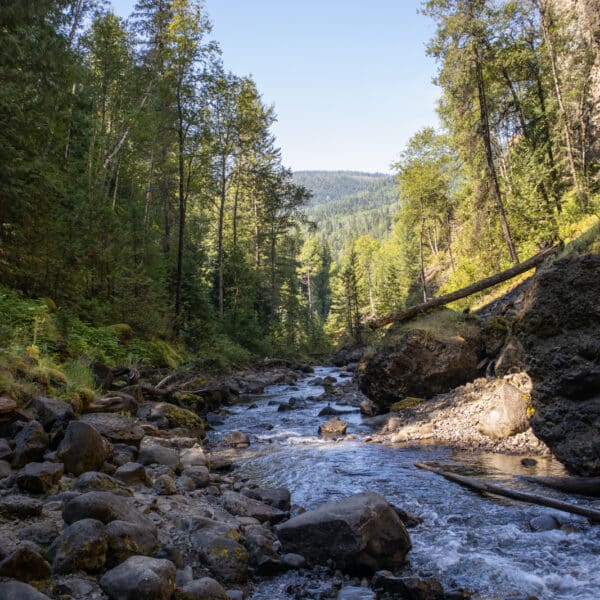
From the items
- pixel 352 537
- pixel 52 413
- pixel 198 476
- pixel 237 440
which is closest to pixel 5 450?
pixel 52 413

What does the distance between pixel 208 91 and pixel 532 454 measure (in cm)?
2165

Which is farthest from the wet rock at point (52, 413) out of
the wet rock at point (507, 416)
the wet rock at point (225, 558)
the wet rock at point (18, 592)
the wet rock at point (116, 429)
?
the wet rock at point (507, 416)

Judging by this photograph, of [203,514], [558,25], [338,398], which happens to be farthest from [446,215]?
[203,514]

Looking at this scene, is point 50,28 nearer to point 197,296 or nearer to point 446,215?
point 197,296

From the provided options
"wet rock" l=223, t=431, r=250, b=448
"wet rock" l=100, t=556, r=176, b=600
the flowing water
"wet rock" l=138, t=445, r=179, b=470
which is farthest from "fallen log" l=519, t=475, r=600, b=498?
"wet rock" l=223, t=431, r=250, b=448

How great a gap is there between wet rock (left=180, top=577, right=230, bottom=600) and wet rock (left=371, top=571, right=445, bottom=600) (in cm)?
146

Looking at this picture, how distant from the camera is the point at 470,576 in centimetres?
425

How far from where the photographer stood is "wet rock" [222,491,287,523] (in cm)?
565

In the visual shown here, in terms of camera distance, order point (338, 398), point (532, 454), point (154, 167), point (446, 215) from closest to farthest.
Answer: point (532, 454)
point (338, 398)
point (154, 167)
point (446, 215)

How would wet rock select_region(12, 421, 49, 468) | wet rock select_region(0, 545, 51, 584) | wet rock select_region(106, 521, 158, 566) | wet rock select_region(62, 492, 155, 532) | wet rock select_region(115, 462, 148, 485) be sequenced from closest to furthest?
wet rock select_region(0, 545, 51, 584)
wet rock select_region(106, 521, 158, 566)
wet rock select_region(62, 492, 155, 532)
wet rock select_region(12, 421, 49, 468)
wet rock select_region(115, 462, 148, 485)

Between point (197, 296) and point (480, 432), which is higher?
point (197, 296)

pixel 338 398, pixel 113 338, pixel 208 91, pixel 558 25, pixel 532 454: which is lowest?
pixel 338 398

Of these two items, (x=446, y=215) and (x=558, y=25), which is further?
(x=446, y=215)

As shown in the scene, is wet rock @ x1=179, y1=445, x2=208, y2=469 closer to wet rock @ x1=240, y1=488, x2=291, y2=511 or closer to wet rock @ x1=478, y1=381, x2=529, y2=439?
wet rock @ x1=240, y1=488, x2=291, y2=511
